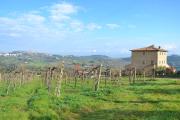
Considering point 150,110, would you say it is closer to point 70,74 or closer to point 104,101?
point 104,101

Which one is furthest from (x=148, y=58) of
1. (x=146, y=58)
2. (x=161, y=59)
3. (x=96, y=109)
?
(x=96, y=109)

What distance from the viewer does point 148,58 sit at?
365ft

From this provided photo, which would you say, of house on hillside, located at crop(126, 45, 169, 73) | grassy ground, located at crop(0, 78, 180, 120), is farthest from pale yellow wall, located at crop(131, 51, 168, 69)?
grassy ground, located at crop(0, 78, 180, 120)

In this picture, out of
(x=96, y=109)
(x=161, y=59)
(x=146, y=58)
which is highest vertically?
(x=146, y=58)

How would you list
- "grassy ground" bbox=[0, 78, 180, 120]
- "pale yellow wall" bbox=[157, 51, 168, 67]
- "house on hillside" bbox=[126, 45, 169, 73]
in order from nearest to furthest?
"grassy ground" bbox=[0, 78, 180, 120]
"house on hillside" bbox=[126, 45, 169, 73]
"pale yellow wall" bbox=[157, 51, 168, 67]

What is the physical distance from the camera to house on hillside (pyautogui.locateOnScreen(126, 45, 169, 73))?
10931cm

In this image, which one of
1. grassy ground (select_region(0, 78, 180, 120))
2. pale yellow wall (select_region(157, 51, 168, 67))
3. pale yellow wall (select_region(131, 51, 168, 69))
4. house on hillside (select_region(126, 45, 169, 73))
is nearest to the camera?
grassy ground (select_region(0, 78, 180, 120))

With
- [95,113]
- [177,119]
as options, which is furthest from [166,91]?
[177,119]

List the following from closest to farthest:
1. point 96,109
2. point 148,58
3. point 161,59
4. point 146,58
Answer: point 96,109 → point 148,58 → point 146,58 → point 161,59

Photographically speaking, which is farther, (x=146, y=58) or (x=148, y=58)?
(x=146, y=58)

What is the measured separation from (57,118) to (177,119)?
7184 millimetres

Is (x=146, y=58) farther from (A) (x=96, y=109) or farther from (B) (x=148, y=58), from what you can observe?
(A) (x=96, y=109)

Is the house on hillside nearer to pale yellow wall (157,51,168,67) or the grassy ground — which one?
pale yellow wall (157,51,168,67)

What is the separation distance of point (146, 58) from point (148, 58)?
53 centimetres
